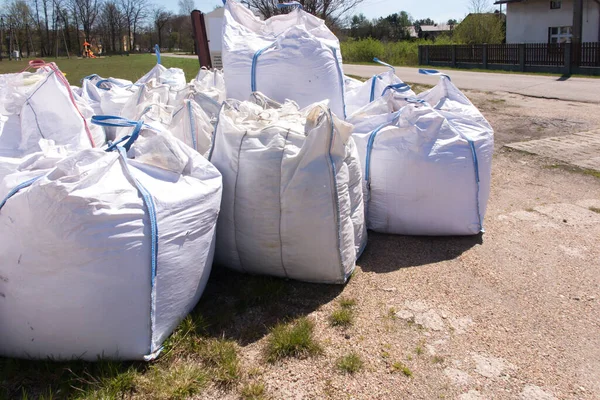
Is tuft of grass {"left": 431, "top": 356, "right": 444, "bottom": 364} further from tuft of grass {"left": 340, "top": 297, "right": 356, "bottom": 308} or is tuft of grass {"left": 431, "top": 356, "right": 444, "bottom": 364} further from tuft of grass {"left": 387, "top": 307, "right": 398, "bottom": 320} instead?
tuft of grass {"left": 340, "top": 297, "right": 356, "bottom": 308}

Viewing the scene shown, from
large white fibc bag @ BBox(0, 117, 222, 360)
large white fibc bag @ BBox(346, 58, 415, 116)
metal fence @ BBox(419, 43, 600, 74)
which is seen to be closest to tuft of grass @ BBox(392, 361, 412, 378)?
large white fibc bag @ BBox(0, 117, 222, 360)

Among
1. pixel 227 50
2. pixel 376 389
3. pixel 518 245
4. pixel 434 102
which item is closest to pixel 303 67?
pixel 227 50

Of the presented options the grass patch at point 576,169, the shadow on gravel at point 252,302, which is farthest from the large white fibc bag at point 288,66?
the grass patch at point 576,169

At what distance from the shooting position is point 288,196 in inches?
90.0

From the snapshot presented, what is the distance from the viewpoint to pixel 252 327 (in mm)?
2188

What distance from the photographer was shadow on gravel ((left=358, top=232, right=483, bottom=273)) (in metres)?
2.72

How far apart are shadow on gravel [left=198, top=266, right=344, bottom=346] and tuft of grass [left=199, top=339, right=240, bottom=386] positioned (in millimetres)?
71

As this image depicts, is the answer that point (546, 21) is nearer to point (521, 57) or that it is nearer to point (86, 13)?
point (521, 57)

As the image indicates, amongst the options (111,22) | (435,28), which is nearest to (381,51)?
(435,28)

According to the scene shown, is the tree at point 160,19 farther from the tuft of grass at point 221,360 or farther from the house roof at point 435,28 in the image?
the tuft of grass at point 221,360

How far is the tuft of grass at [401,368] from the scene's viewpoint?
6.22ft

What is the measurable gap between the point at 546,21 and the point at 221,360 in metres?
28.9

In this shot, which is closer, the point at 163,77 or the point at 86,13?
the point at 163,77

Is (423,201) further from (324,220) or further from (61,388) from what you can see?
(61,388)
